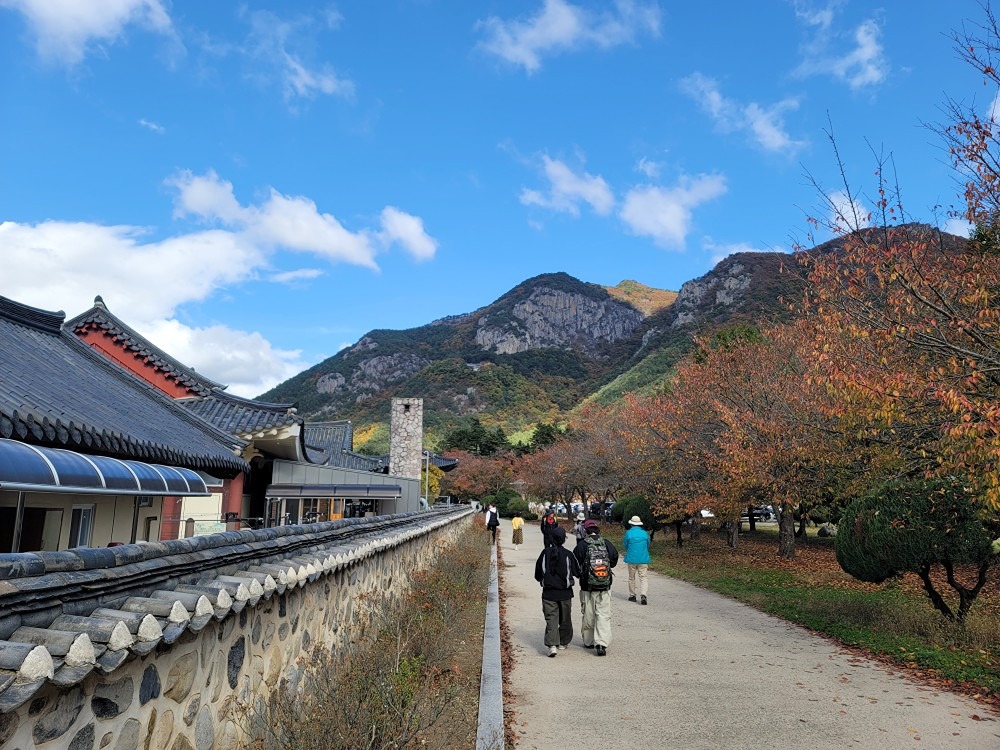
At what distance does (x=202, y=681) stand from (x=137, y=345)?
1629 cm

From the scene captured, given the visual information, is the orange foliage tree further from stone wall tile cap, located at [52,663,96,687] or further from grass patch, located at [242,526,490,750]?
stone wall tile cap, located at [52,663,96,687]

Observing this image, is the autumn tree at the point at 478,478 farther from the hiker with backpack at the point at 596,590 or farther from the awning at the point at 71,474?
the awning at the point at 71,474

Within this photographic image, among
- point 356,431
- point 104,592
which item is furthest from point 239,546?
point 356,431

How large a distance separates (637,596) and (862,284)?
7.82 metres

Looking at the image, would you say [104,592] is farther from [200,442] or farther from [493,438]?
[493,438]

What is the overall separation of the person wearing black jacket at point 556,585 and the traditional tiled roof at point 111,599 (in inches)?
199

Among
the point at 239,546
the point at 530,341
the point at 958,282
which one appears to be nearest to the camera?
the point at 239,546

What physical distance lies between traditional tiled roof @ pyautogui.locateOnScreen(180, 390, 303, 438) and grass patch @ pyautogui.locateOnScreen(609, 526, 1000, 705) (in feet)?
36.4

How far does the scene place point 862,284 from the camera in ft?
29.5

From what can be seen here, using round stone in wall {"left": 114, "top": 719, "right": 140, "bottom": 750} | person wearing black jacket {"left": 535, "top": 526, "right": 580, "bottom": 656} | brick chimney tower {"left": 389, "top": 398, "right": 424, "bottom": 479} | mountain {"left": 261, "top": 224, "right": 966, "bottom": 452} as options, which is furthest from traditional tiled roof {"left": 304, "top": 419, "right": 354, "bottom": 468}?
round stone in wall {"left": 114, "top": 719, "right": 140, "bottom": 750}

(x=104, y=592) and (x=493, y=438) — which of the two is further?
(x=493, y=438)

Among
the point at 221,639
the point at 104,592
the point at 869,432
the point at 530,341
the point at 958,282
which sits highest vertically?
the point at 530,341

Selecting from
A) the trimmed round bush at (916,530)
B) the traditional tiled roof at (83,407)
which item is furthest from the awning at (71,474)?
the trimmed round bush at (916,530)

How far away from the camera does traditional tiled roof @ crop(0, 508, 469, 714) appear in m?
2.18
